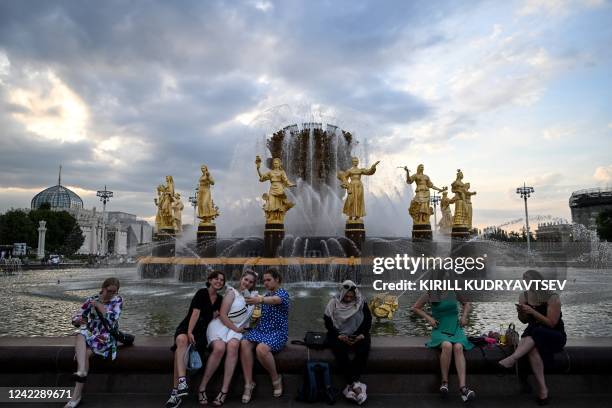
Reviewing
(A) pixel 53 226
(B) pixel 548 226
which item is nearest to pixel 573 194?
(B) pixel 548 226

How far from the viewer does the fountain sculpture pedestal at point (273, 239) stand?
17.7 m

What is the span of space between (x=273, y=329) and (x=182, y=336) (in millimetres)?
984

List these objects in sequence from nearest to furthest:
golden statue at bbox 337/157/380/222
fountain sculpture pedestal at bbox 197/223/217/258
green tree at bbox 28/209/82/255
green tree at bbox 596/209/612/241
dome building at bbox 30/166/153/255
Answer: golden statue at bbox 337/157/380/222 → fountain sculpture pedestal at bbox 197/223/217/258 → green tree at bbox 596/209/612/241 → green tree at bbox 28/209/82/255 → dome building at bbox 30/166/153/255

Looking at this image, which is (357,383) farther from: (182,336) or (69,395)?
(69,395)

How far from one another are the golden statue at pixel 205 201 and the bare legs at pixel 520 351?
16552 mm

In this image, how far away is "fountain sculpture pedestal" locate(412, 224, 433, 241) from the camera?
19812 millimetres

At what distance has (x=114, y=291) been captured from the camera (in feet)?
16.2

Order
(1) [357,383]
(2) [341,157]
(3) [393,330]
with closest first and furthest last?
(1) [357,383] < (3) [393,330] < (2) [341,157]

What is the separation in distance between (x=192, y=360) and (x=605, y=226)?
243 ft

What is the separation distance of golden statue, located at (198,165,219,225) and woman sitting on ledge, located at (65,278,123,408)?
1511 centimetres

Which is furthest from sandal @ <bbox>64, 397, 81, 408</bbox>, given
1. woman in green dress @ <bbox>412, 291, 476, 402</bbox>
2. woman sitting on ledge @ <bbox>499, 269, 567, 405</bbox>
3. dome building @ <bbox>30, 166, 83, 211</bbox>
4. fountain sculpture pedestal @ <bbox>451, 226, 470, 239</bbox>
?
dome building @ <bbox>30, 166, 83, 211</bbox>

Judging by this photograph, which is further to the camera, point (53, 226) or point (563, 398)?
point (53, 226)

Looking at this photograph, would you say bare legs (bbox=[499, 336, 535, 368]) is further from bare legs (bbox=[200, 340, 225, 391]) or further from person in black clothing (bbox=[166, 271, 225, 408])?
person in black clothing (bbox=[166, 271, 225, 408])

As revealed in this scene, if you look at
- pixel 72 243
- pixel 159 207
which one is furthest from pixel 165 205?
pixel 72 243
